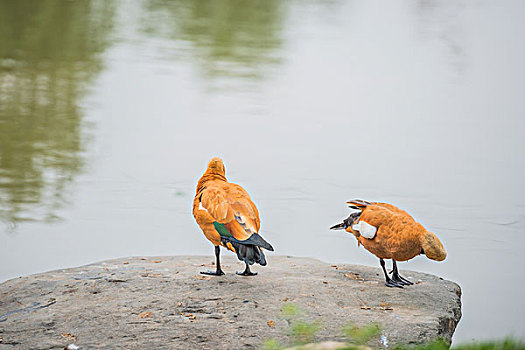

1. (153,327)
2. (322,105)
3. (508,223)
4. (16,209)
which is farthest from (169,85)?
(153,327)

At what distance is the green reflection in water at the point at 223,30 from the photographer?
33.0 feet

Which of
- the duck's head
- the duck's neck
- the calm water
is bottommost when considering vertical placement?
the calm water

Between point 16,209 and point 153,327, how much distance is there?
268cm

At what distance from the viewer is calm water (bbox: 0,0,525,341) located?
4.86 m

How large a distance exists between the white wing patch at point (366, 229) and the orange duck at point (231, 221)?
50cm

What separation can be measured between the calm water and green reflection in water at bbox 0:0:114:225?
0.03 meters

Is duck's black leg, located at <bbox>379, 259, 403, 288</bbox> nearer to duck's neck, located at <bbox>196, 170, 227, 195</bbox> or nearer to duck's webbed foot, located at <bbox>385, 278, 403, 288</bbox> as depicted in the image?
duck's webbed foot, located at <bbox>385, 278, 403, 288</bbox>

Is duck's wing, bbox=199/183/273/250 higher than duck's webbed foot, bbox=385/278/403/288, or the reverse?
duck's wing, bbox=199/183/273/250

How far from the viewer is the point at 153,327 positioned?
2906 millimetres

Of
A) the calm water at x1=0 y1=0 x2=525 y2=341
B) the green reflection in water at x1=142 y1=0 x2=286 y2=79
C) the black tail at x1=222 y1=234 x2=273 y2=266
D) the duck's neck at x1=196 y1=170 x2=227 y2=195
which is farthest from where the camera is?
the green reflection in water at x1=142 y1=0 x2=286 y2=79

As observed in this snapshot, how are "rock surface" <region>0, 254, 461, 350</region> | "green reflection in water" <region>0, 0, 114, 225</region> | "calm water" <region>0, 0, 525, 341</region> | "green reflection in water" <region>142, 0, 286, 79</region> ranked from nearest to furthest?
"rock surface" <region>0, 254, 461, 350</region> → "calm water" <region>0, 0, 525, 341</region> → "green reflection in water" <region>0, 0, 114, 225</region> → "green reflection in water" <region>142, 0, 286, 79</region>

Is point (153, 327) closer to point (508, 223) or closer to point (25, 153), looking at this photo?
point (508, 223)

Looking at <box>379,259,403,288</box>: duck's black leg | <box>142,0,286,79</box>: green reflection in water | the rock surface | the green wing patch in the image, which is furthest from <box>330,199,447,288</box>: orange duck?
<box>142,0,286,79</box>: green reflection in water

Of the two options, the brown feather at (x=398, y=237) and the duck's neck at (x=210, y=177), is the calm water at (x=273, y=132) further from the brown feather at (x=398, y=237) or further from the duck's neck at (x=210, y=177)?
the duck's neck at (x=210, y=177)
